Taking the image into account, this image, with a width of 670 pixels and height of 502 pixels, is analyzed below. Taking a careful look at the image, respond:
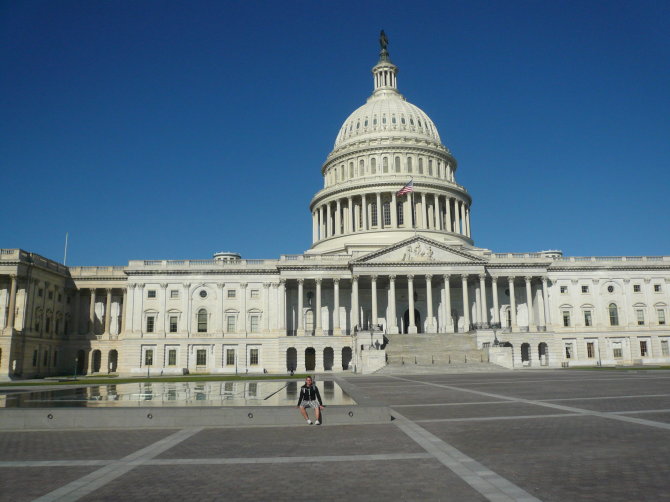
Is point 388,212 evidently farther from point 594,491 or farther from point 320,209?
point 594,491

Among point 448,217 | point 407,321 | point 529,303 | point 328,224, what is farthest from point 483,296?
point 328,224

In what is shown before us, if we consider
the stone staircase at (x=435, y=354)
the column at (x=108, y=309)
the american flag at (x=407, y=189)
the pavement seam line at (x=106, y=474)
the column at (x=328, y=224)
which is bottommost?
the pavement seam line at (x=106, y=474)

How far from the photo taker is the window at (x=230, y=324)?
84.9m

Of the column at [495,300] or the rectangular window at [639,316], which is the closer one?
the column at [495,300]

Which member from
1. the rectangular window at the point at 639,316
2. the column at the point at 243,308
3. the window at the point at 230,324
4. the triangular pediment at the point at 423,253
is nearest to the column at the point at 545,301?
the triangular pediment at the point at 423,253

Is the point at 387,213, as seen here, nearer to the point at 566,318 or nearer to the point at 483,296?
the point at 483,296

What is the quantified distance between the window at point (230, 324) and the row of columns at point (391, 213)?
25.5 metres

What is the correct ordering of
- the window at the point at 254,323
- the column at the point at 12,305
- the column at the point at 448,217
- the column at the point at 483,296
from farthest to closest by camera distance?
the column at the point at 448,217
the window at the point at 254,323
the column at the point at 483,296
the column at the point at 12,305

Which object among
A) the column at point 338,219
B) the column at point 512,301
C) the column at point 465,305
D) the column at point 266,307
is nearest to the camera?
the column at point 465,305

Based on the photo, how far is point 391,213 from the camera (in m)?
98.3

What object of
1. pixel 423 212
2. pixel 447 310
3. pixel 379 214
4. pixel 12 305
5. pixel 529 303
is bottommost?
pixel 447 310

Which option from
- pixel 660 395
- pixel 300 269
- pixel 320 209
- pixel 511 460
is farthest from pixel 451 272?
pixel 511 460

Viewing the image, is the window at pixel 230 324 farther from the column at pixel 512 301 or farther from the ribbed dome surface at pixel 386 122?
the ribbed dome surface at pixel 386 122

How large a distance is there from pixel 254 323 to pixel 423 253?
2646 centimetres
